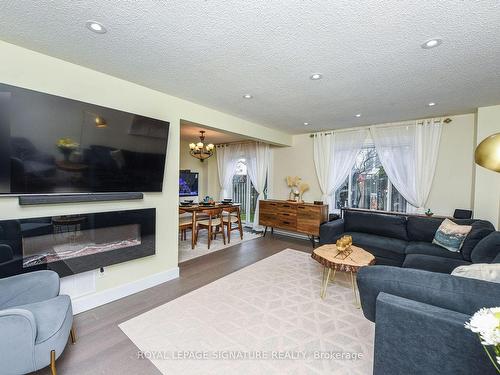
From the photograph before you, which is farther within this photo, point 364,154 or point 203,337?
point 364,154

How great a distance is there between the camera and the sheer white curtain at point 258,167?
5984 millimetres

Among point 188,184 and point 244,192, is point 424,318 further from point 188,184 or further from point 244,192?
point 188,184

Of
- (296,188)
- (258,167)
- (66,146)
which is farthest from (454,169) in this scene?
(66,146)

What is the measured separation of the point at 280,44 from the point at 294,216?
3628mm

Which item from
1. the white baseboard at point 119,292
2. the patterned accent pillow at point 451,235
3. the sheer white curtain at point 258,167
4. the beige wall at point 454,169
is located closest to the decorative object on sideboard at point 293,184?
the sheer white curtain at point 258,167

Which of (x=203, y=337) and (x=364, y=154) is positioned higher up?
(x=364, y=154)

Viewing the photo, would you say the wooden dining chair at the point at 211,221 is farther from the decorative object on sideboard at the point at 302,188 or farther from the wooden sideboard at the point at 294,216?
the decorative object on sideboard at the point at 302,188

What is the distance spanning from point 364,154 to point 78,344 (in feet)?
17.0

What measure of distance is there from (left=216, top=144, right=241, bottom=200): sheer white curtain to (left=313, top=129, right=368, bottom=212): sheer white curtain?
2.50m

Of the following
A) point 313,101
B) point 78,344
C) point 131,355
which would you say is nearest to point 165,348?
point 131,355

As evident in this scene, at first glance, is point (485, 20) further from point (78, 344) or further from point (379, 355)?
point (78, 344)

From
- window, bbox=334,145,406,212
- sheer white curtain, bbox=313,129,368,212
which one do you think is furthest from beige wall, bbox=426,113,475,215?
sheer white curtain, bbox=313,129,368,212

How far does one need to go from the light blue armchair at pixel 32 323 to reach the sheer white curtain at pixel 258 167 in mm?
4639

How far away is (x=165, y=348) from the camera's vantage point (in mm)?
1788
